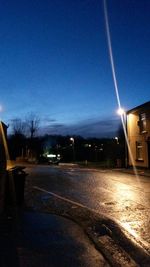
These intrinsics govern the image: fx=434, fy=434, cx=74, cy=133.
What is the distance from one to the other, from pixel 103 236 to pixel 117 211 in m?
3.66

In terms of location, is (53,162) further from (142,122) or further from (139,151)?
(142,122)

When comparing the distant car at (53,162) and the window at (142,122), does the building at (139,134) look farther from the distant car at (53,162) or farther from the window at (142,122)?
the distant car at (53,162)

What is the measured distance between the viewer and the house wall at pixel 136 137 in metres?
39.1

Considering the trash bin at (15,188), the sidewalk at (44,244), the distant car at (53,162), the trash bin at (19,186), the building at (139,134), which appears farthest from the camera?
the distant car at (53,162)

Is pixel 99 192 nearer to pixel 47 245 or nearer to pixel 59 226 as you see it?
pixel 59 226

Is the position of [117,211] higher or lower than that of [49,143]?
lower

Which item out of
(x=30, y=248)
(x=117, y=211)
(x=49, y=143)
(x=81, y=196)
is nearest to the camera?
(x=30, y=248)

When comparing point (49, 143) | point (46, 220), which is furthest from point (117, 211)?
point (49, 143)

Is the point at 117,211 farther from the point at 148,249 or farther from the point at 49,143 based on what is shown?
the point at 49,143

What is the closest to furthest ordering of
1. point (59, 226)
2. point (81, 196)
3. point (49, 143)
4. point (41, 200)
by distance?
point (59, 226), point (41, 200), point (81, 196), point (49, 143)

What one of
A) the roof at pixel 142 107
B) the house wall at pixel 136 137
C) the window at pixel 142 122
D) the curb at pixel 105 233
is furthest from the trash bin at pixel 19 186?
the window at pixel 142 122

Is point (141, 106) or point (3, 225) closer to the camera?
point (3, 225)

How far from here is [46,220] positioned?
35.8 feet

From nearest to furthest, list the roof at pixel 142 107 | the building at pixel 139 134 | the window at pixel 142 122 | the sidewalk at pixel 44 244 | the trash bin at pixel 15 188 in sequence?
the sidewalk at pixel 44 244, the trash bin at pixel 15 188, the roof at pixel 142 107, the building at pixel 139 134, the window at pixel 142 122
